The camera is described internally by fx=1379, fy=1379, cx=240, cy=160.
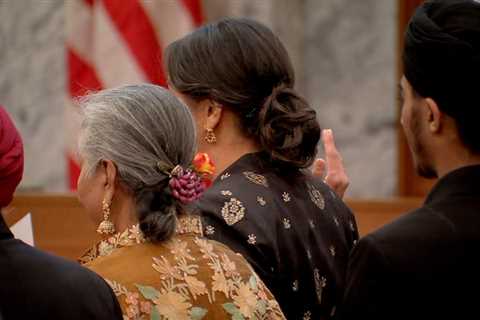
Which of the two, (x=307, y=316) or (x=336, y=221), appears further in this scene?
(x=336, y=221)

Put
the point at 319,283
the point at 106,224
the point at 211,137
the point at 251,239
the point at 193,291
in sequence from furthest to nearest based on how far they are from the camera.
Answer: the point at 211,137 < the point at 319,283 < the point at 251,239 < the point at 106,224 < the point at 193,291

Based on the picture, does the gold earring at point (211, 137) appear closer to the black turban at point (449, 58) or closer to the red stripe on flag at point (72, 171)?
the black turban at point (449, 58)

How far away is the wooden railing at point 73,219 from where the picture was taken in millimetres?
4781

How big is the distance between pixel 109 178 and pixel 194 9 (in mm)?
2457

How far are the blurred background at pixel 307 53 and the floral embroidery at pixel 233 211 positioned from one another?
7.14ft

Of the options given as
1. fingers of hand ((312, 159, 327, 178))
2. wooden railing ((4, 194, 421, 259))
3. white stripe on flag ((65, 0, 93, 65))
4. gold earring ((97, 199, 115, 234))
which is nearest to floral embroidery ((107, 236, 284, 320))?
gold earring ((97, 199, 115, 234))

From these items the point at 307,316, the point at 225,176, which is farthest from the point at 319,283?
the point at 225,176

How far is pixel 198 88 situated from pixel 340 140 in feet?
7.43

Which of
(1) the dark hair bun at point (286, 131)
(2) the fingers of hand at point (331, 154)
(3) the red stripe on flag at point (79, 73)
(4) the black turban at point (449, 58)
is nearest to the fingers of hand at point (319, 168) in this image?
(2) the fingers of hand at point (331, 154)

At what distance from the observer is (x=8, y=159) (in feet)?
7.70

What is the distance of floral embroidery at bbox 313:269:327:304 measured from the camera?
2.84 m

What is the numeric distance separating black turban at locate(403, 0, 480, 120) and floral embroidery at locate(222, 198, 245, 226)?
2.01 feet

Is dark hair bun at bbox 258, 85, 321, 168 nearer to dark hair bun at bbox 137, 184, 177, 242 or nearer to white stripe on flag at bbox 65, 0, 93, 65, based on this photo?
dark hair bun at bbox 137, 184, 177, 242

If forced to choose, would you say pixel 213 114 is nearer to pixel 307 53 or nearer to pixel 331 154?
pixel 331 154
